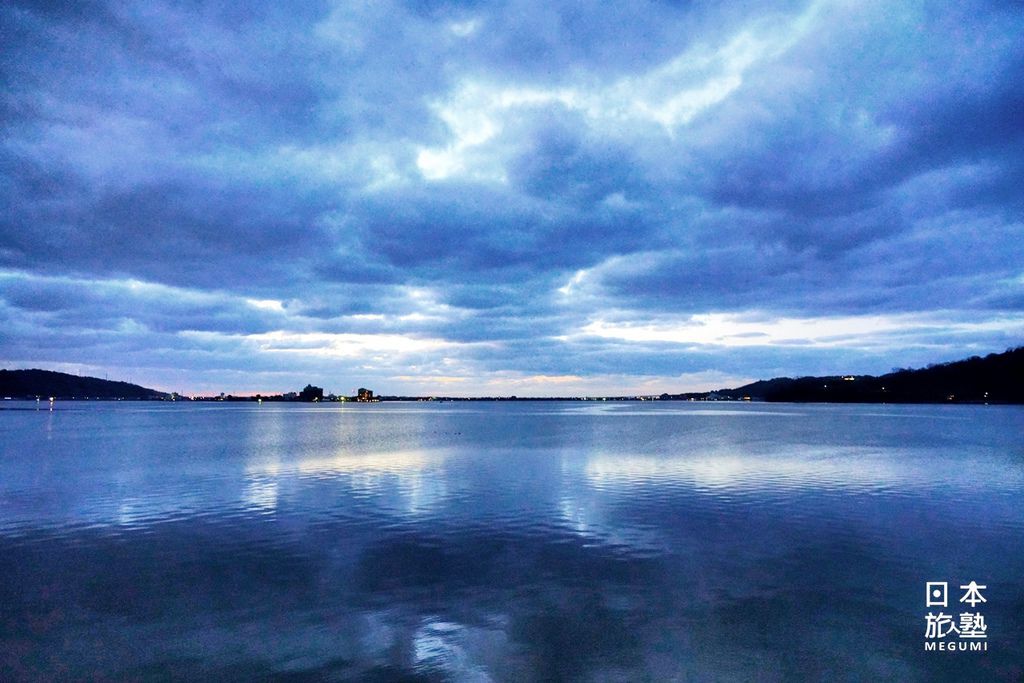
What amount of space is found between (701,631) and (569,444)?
2096 inches

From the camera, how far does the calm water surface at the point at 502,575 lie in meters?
12.3

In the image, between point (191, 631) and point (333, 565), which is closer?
point (191, 631)

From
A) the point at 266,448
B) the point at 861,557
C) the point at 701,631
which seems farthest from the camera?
the point at 266,448

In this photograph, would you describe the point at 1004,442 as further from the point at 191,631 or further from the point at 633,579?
the point at 191,631

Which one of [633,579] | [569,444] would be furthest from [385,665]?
[569,444]

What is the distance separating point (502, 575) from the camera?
705 inches

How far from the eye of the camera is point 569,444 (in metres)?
66.6

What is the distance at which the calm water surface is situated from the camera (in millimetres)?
12344

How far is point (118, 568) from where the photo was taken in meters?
18.7

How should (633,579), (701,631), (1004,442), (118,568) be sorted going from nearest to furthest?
(701,631) → (633,579) → (118,568) → (1004,442)

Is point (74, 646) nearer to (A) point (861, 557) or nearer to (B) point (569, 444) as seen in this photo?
(A) point (861, 557)

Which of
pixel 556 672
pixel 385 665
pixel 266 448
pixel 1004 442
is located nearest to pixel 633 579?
pixel 556 672

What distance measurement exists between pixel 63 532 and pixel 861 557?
1154 inches

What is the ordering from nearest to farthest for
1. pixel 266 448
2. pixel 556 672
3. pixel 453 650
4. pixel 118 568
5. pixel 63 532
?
pixel 556 672 → pixel 453 650 → pixel 118 568 → pixel 63 532 → pixel 266 448
